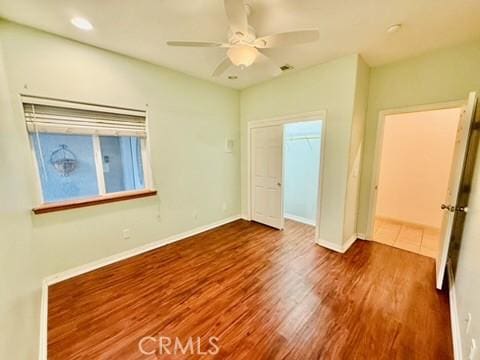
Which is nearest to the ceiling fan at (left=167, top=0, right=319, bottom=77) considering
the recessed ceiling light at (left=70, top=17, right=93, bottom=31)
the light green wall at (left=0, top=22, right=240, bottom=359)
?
the recessed ceiling light at (left=70, top=17, right=93, bottom=31)

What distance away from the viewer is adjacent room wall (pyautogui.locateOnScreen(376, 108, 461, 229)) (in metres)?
3.46

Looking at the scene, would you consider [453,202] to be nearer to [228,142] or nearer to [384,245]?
[384,245]

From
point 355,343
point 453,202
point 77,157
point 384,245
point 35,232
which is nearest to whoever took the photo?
point 355,343

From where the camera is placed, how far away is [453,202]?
1919 mm

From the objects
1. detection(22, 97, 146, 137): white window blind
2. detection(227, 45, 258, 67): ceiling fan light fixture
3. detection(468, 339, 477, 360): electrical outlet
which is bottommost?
detection(468, 339, 477, 360): electrical outlet

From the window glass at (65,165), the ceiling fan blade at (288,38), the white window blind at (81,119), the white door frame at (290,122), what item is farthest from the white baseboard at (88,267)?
A: the ceiling fan blade at (288,38)

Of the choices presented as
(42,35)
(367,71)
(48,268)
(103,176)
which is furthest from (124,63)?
(367,71)

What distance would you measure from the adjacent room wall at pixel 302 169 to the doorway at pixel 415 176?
106 cm

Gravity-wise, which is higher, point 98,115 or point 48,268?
point 98,115

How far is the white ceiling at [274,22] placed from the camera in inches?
64.7

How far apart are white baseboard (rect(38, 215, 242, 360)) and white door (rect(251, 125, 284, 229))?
0.88m

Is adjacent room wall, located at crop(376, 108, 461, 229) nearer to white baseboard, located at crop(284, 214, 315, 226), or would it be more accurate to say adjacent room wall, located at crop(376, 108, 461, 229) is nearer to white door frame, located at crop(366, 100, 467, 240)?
white door frame, located at crop(366, 100, 467, 240)

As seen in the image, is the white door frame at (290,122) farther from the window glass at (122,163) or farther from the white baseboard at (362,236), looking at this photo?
the window glass at (122,163)

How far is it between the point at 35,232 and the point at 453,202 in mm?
4151
